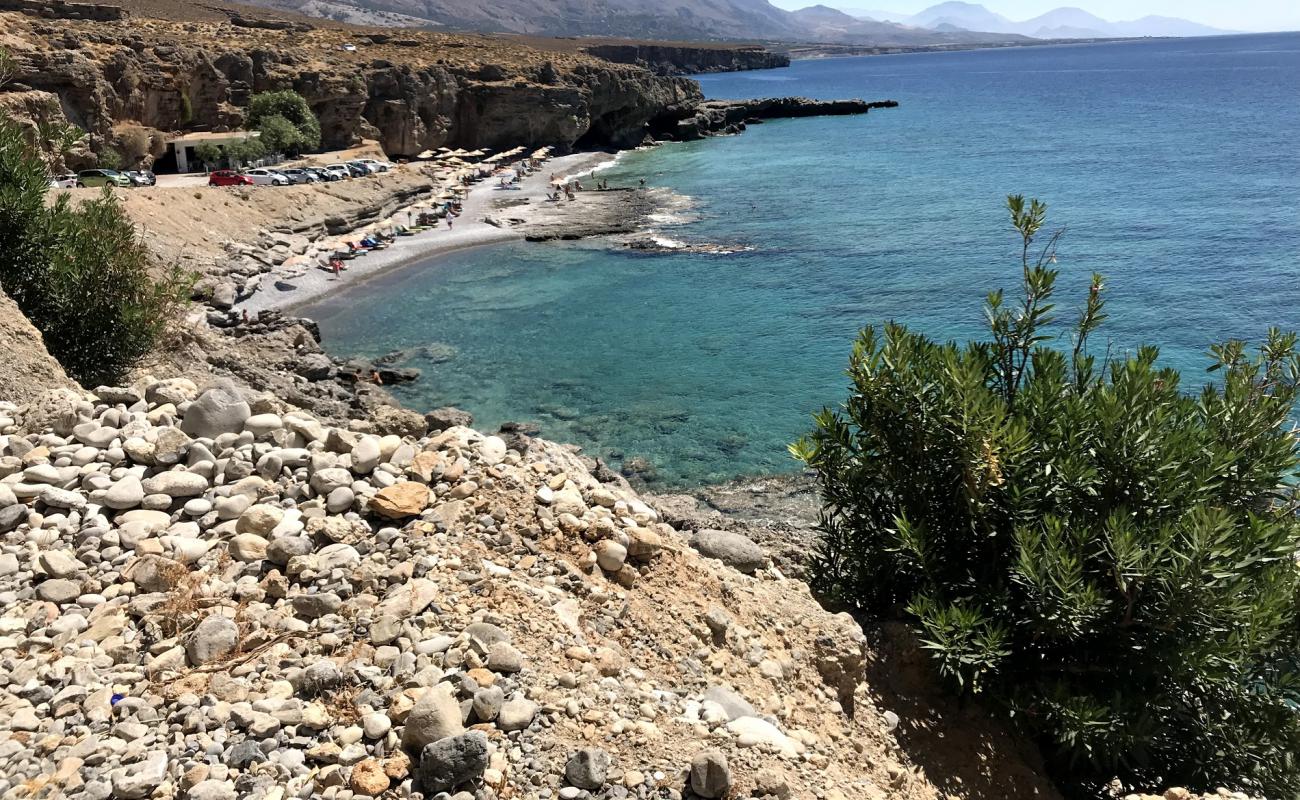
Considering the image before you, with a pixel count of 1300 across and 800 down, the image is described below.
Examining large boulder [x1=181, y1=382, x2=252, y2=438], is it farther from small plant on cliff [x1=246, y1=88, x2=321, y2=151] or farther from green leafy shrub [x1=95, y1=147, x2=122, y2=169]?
small plant on cliff [x1=246, y1=88, x2=321, y2=151]

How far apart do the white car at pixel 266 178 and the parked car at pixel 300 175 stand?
90 cm

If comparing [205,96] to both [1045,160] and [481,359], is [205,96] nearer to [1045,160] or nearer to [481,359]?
[481,359]

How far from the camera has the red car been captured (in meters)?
53.8

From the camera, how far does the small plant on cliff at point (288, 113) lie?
67188 mm

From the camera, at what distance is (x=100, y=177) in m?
49.8

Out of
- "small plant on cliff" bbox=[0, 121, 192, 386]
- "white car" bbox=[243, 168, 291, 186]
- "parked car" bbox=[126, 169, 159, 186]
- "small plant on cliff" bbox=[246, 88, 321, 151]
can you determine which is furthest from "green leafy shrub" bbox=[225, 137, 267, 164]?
"small plant on cliff" bbox=[0, 121, 192, 386]

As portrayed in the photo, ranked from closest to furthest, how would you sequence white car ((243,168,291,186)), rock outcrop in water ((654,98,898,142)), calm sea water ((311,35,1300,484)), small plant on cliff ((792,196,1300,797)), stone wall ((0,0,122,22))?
1. small plant on cliff ((792,196,1300,797))
2. calm sea water ((311,35,1300,484))
3. white car ((243,168,291,186))
4. stone wall ((0,0,122,22))
5. rock outcrop in water ((654,98,898,142))

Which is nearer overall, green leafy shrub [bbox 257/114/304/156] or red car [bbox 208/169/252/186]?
red car [bbox 208/169/252/186]

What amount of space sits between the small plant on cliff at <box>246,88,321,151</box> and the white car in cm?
1075

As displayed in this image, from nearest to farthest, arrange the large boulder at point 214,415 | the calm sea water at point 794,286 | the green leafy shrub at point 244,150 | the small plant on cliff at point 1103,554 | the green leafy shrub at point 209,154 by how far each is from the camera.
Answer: the small plant on cliff at point 1103,554
the large boulder at point 214,415
the calm sea water at point 794,286
the green leafy shrub at point 209,154
the green leafy shrub at point 244,150

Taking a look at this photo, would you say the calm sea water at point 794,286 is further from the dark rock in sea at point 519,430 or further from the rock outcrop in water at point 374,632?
the rock outcrop in water at point 374,632

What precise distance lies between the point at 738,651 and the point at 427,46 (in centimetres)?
10372

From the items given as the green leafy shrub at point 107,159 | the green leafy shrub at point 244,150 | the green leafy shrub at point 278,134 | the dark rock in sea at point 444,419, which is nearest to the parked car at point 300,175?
the green leafy shrub at point 244,150

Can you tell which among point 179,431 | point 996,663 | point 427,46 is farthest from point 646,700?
point 427,46
